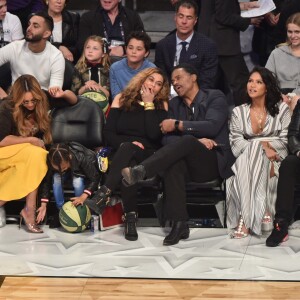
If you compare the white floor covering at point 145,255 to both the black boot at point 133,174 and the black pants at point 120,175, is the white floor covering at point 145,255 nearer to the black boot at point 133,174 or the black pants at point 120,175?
the black pants at point 120,175

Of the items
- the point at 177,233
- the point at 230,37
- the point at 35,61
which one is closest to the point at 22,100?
the point at 35,61

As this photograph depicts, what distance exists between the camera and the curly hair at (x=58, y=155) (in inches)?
275

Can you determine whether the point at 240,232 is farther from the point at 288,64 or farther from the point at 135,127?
the point at 288,64

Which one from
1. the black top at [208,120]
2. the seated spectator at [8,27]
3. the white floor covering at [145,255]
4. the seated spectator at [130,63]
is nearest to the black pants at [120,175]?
the white floor covering at [145,255]

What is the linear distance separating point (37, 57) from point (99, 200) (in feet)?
4.80

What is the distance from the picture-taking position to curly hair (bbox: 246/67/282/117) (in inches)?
281

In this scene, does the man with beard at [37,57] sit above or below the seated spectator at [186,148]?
above

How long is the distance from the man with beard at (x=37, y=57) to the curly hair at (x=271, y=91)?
157 cm

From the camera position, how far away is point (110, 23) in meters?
8.47

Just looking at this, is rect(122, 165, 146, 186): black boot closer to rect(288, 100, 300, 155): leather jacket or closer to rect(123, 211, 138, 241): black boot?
rect(123, 211, 138, 241): black boot

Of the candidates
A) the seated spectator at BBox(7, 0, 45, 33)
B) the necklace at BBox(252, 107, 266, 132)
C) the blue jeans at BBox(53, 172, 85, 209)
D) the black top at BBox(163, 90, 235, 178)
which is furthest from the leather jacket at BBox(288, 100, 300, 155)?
the seated spectator at BBox(7, 0, 45, 33)

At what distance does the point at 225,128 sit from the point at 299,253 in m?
1.13

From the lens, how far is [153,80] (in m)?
7.29

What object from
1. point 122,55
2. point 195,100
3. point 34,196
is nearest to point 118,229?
point 34,196
